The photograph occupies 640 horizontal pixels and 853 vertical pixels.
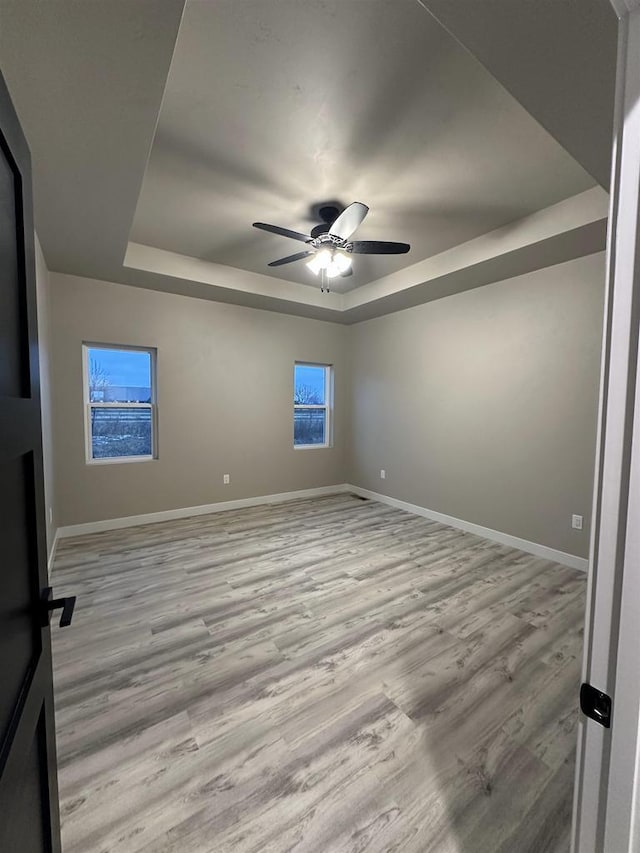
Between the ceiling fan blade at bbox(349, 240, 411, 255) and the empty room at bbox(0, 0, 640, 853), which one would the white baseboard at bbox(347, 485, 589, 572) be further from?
the ceiling fan blade at bbox(349, 240, 411, 255)

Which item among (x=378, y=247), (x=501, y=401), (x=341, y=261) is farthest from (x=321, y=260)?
(x=501, y=401)

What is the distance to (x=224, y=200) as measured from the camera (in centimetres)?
259

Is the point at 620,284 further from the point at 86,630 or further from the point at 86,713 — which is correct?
the point at 86,630

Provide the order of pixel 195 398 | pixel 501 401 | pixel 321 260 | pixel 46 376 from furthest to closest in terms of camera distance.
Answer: pixel 195 398, pixel 501 401, pixel 46 376, pixel 321 260

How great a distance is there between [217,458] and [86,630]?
244cm

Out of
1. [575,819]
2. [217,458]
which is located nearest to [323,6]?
[575,819]

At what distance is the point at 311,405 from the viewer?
17.3ft

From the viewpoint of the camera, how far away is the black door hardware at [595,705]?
56 centimetres

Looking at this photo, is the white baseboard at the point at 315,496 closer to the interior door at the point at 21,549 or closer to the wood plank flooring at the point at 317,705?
the wood plank flooring at the point at 317,705

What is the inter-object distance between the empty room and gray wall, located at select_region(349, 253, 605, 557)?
0.03m

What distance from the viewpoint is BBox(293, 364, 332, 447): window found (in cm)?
513

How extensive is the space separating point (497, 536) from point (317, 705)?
2.67 metres

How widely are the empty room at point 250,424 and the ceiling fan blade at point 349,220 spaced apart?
20mm

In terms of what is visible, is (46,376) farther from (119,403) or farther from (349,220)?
(349,220)
